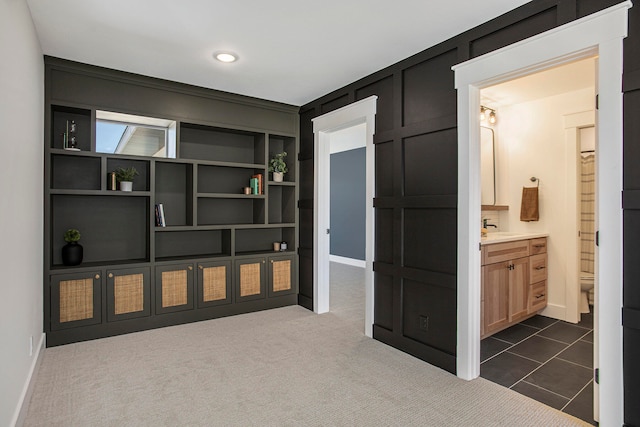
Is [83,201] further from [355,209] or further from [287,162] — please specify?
[355,209]

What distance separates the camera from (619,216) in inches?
74.9

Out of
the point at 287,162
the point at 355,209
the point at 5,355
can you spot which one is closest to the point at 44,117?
the point at 5,355

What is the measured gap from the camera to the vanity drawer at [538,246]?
390 centimetres

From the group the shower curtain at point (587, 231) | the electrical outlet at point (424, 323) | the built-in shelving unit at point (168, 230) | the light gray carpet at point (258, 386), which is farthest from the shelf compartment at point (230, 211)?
the shower curtain at point (587, 231)

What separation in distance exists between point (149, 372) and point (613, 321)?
2.98 m

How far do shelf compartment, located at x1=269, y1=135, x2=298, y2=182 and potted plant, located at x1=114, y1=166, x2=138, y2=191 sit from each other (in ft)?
5.13

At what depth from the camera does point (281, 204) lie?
483 centimetres

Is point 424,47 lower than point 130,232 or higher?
higher

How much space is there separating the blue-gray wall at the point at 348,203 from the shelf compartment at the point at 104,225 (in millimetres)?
4636

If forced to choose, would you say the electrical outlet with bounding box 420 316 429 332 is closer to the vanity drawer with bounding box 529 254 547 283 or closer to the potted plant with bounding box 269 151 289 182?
the vanity drawer with bounding box 529 254 547 283

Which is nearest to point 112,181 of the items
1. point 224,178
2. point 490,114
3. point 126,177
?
point 126,177

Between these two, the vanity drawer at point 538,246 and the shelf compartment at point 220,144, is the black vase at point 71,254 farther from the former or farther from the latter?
the vanity drawer at point 538,246

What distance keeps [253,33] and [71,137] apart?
6.94 ft

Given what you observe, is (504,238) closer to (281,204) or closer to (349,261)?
(281,204)
